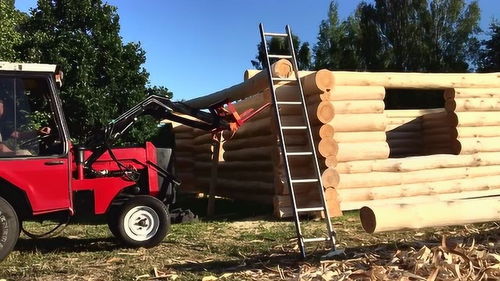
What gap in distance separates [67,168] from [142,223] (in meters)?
1.28

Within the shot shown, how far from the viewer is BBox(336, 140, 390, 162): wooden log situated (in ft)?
33.6

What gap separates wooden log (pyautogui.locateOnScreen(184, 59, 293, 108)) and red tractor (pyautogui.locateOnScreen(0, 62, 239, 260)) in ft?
4.85

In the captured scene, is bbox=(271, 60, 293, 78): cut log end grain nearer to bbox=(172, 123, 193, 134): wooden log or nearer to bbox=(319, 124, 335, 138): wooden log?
bbox=(319, 124, 335, 138): wooden log

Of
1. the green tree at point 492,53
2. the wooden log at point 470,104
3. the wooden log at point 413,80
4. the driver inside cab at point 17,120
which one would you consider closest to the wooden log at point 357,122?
the wooden log at point 413,80

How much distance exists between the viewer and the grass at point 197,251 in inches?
247

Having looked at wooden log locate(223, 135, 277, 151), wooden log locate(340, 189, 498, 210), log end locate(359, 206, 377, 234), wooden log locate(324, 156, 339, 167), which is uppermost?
wooden log locate(223, 135, 277, 151)

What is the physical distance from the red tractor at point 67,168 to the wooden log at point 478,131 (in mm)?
5709

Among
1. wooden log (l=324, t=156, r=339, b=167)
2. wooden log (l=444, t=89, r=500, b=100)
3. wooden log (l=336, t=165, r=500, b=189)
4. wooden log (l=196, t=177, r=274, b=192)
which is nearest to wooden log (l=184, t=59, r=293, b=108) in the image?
wooden log (l=324, t=156, r=339, b=167)

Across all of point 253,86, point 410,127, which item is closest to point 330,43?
point 410,127

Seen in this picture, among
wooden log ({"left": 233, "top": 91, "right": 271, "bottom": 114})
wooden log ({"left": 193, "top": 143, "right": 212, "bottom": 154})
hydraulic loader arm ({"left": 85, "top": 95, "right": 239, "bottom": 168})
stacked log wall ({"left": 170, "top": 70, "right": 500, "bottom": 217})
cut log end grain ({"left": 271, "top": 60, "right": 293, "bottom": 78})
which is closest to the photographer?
hydraulic loader arm ({"left": 85, "top": 95, "right": 239, "bottom": 168})

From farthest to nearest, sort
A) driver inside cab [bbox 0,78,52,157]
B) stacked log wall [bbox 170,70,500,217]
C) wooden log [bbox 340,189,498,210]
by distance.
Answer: wooden log [bbox 340,189,498,210] < stacked log wall [bbox 170,70,500,217] < driver inside cab [bbox 0,78,52,157]

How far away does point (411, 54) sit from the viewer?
121 feet

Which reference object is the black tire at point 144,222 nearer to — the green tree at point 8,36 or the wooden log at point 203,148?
the wooden log at point 203,148

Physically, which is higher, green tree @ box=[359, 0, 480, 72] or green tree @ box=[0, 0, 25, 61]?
green tree @ box=[359, 0, 480, 72]
